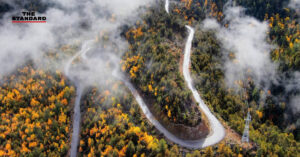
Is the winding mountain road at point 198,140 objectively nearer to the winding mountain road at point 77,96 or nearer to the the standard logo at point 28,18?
the winding mountain road at point 77,96

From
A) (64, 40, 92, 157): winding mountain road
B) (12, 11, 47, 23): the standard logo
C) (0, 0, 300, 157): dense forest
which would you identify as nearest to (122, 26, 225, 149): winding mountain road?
(0, 0, 300, 157): dense forest

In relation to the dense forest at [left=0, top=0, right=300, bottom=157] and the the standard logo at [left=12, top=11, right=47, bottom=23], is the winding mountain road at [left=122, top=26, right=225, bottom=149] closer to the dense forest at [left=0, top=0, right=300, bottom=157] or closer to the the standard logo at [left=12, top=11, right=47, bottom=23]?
the dense forest at [left=0, top=0, right=300, bottom=157]

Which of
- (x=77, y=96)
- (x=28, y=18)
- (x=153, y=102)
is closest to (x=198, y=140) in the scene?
(x=153, y=102)

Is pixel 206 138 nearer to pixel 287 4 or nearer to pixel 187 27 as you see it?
pixel 187 27

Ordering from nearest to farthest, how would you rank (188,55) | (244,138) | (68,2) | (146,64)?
1. (244,138)
2. (146,64)
3. (188,55)
4. (68,2)

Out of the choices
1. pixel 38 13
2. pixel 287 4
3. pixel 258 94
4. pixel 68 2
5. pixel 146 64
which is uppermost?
pixel 68 2

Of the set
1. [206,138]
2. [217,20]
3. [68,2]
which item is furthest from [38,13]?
[206,138]

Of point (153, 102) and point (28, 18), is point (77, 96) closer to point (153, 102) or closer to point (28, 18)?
point (153, 102)
